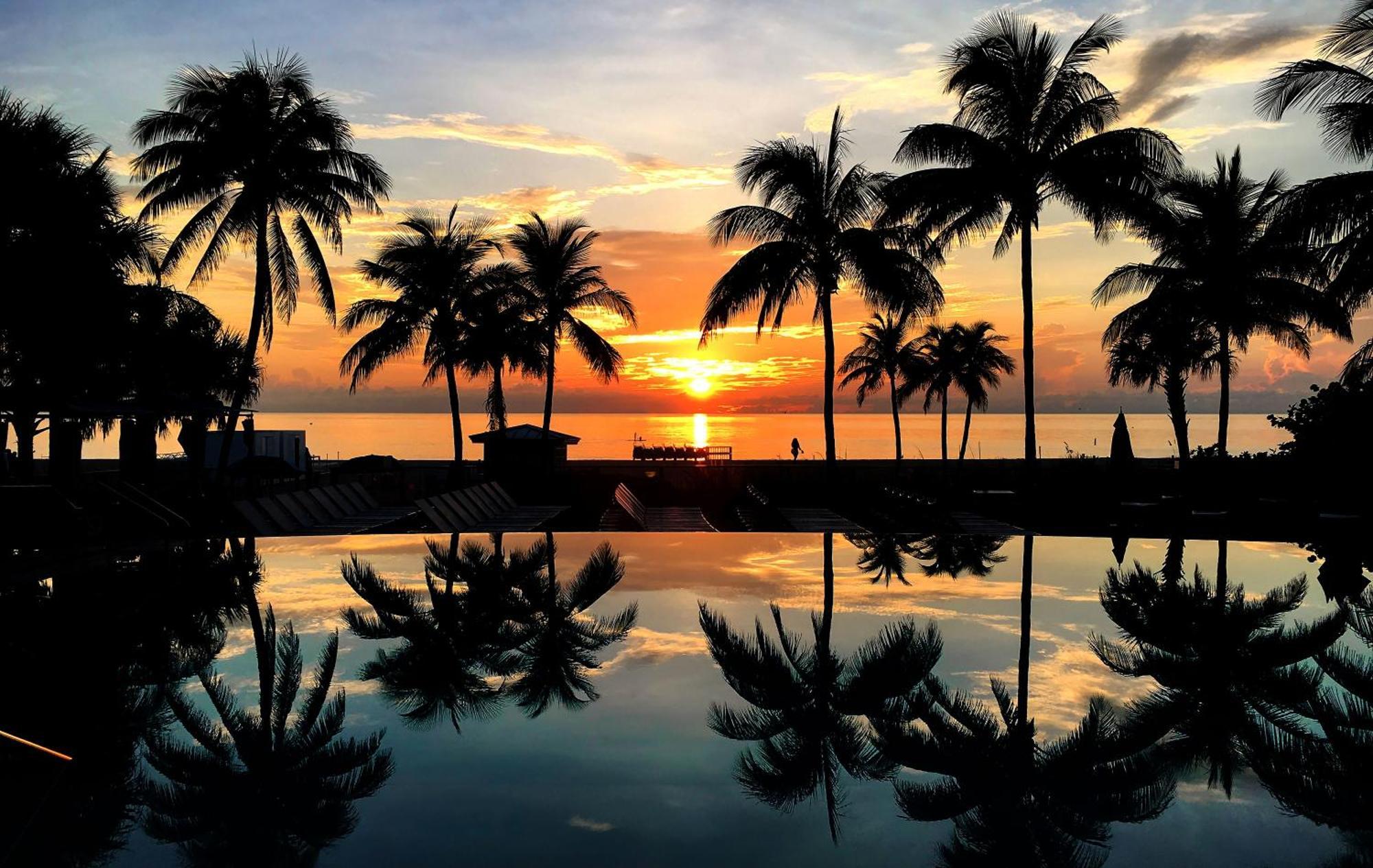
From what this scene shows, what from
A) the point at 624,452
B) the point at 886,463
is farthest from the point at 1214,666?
the point at 624,452

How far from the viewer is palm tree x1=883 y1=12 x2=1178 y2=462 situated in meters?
20.7

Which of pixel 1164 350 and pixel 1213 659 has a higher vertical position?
pixel 1164 350

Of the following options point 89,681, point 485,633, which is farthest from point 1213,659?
point 89,681

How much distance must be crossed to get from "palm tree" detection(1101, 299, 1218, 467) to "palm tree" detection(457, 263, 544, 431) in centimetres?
1837

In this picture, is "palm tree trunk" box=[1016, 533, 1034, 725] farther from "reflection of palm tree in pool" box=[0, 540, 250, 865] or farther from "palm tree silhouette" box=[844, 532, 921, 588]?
"reflection of palm tree in pool" box=[0, 540, 250, 865]

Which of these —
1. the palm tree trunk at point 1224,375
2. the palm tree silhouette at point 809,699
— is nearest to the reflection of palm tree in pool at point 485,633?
the palm tree silhouette at point 809,699

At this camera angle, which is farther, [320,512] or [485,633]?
[320,512]

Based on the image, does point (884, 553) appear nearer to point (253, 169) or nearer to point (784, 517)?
point (784, 517)

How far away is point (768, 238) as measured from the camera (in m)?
23.4

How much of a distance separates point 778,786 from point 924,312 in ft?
65.4

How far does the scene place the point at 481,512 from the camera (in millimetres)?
19359

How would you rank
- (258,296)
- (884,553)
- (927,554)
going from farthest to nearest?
(258,296) → (884,553) → (927,554)

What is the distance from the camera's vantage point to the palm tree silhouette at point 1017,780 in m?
4.32

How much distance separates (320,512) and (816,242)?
492 inches
